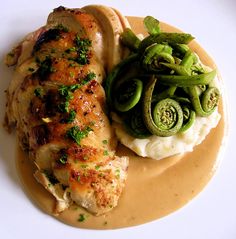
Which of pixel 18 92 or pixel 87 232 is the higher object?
pixel 18 92

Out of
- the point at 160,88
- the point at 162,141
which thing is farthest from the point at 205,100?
the point at 162,141

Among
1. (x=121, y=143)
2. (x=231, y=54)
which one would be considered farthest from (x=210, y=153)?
(x=231, y=54)

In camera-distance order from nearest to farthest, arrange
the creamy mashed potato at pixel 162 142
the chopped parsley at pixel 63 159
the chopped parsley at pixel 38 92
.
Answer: the chopped parsley at pixel 63 159
the chopped parsley at pixel 38 92
the creamy mashed potato at pixel 162 142

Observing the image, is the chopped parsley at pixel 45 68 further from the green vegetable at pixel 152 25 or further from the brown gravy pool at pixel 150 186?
the green vegetable at pixel 152 25

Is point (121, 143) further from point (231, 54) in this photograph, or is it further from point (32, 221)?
point (231, 54)

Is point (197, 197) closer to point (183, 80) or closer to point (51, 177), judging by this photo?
point (183, 80)

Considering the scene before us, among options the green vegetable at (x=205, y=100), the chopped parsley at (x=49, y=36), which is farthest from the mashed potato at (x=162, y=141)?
the chopped parsley at (x=49, y=36)

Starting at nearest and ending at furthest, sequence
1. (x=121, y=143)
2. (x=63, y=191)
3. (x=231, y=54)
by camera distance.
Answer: (x=63, y=191) → (x=121, y=143) → (x=231, y=54)
